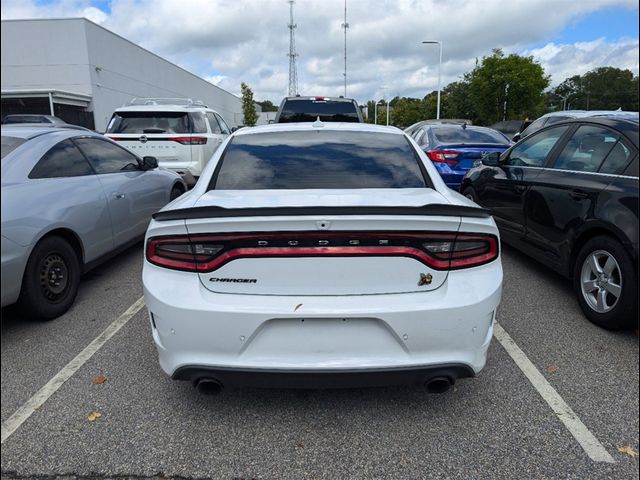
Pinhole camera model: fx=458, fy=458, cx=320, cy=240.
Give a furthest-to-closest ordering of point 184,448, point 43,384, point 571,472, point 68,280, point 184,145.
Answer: point 184,145, point 68,280, point 43,384, point 184,448, point 571,472

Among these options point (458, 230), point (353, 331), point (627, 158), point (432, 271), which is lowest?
point (353, 331)

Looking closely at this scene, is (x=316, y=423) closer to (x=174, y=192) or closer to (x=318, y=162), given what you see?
(x=318, y=162)

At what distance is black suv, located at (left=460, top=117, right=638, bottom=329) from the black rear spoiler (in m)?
1.74

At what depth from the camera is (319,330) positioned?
2.14 meters

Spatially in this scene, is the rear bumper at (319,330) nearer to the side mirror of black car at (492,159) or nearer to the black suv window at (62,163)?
the black suv window at (62,163)

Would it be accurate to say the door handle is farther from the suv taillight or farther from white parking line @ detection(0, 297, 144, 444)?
the suv taillight

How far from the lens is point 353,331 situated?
214 cm

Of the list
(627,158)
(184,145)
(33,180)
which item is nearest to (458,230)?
(627,158)

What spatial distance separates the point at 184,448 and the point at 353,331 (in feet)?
3.46

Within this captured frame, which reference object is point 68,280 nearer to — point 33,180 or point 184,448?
point 33,180

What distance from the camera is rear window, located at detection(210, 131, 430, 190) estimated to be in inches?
111

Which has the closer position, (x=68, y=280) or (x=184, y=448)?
(x=184, y=448)

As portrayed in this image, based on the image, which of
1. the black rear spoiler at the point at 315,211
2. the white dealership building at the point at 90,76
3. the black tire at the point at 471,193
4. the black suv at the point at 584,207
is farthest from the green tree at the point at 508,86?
the black rear spoiler at the point at 315,211

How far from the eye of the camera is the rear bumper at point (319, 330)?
213cm
